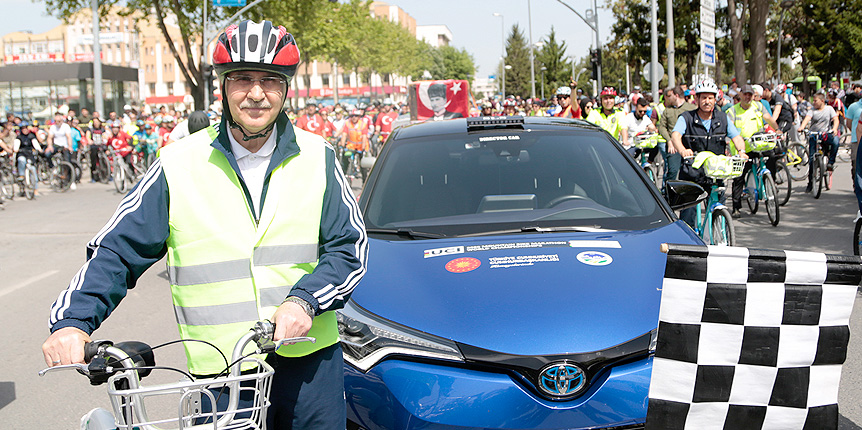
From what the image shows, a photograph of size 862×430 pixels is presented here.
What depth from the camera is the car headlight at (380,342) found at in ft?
10.4

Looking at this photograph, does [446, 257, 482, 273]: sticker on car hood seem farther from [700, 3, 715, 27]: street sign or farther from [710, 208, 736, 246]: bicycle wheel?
[700, 3, 715, 27]: street sign

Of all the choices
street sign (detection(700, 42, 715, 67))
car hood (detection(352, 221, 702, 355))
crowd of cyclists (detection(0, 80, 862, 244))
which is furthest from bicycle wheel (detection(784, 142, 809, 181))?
car hood (detection(352, 221, 702, 355))

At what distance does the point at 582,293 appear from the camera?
133 inches

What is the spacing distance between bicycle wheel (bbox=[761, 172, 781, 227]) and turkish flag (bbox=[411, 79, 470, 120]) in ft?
45.4

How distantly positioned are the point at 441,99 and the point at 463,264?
2137cm

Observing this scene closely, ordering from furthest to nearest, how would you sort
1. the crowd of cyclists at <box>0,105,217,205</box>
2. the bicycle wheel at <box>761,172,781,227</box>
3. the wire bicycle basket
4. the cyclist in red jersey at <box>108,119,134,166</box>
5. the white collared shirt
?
the cyclist in red jersey at <box>108,119,134,166</box> → the crowd of cyclists at <box>0,105,217,205</box> → the bicycle wheel at <box>761,172,781,227</box> → the white collared shirt → the wire bicycle basket

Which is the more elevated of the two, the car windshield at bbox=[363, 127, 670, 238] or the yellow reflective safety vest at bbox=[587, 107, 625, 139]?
the yellow reflective safety vest at bbox=[587, 107, 625, 139]

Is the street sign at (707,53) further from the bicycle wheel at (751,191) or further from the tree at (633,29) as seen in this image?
the tree at (633,29)

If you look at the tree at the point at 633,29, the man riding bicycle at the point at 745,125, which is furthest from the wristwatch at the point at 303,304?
the tree at the point at 633,29

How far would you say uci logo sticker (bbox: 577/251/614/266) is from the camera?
372 cm

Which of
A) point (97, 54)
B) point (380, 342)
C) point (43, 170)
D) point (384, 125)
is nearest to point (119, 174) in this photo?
point (43, 170)

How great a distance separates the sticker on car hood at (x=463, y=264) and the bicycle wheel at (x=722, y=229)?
505cm

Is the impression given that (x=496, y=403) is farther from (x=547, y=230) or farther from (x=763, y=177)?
(x=763, y=177)

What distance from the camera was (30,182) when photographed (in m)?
20.2
